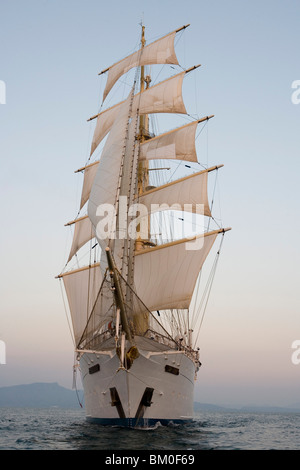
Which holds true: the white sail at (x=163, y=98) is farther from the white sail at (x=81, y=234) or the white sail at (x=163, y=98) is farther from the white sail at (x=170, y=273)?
the white sail at (x=170, y=273)

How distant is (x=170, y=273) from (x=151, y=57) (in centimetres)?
2461

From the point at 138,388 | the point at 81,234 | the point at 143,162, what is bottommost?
the point at 138,388

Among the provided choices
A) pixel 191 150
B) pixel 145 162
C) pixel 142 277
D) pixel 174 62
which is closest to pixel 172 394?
pixel 142 277

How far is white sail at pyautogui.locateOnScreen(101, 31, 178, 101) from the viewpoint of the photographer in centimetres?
4725

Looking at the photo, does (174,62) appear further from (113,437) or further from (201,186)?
(113,437)

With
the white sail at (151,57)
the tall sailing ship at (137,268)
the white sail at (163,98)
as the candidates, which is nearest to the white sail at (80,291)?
the tall sailing ship at (137,268)

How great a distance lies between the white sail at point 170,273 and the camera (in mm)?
34312

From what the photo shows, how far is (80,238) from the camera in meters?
46.7

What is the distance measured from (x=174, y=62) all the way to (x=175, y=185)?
14.5m

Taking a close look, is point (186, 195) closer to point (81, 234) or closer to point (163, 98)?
point (163, 98)

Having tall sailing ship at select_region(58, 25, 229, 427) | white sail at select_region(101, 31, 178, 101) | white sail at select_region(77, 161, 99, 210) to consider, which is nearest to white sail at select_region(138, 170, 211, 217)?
tall sailing ship at select_region(58, 25, 229, 427)

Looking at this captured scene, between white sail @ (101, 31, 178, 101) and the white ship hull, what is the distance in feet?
102

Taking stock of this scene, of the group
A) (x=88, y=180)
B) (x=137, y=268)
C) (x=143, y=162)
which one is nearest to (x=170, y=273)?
(x=137, y=268)

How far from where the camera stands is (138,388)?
24078 mm
